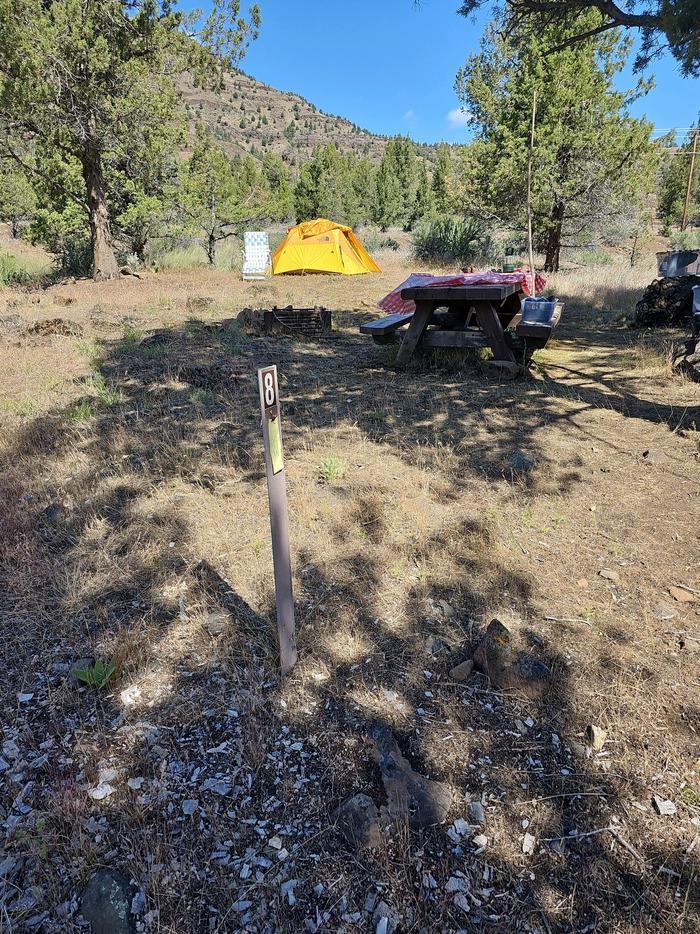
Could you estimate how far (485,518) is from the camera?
3.19 m

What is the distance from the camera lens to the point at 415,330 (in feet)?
20.0

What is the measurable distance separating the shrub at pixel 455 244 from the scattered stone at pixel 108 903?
19.5 metres

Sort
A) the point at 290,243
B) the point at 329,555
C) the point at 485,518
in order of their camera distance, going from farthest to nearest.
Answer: the point at 290,243 < the point at 485,518 < the point at 329,555

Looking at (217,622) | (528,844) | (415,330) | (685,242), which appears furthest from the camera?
(685,242)

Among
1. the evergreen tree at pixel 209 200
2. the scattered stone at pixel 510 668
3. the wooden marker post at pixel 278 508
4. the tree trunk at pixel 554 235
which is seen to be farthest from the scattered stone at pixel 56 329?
the tree trunk at pixel 554 235

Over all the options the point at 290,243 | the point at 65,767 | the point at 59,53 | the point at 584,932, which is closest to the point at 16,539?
the point at 65,767

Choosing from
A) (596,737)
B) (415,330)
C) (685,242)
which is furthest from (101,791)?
(685,242)

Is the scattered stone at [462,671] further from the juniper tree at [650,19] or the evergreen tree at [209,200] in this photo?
the evergreen tree at [209,200]

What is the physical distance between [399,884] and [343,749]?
0.45 metres

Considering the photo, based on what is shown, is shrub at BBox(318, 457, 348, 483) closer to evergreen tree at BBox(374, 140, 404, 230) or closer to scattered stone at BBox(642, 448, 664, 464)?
scattered stone at BBox(642, 448, 664, 464)

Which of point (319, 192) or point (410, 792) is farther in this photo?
point (319, 192)

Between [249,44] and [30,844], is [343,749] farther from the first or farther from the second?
[249,44]

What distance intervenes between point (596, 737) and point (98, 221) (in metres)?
15.3

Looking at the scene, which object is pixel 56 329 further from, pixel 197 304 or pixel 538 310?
pixel 538 310
